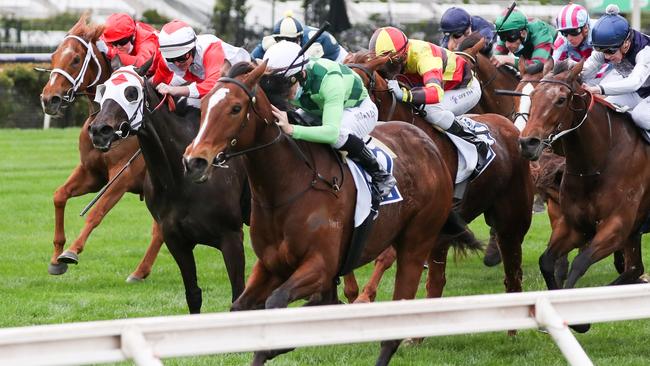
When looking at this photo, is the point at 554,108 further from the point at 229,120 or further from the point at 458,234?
the point at 229,120

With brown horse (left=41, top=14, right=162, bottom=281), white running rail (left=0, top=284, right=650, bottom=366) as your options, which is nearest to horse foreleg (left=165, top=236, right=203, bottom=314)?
brown horse (left=41, top=14, right=162, bottom=281)

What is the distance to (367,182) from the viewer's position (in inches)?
241

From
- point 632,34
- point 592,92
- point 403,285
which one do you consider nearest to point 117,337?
point 403,285

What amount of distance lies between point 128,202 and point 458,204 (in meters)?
7.59

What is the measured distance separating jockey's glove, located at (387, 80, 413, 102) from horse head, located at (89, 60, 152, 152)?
1806mm

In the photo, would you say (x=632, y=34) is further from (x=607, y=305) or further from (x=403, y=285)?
(x=607, y=305)

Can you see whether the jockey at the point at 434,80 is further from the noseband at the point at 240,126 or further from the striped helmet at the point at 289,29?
the noseband at the point at 240,126

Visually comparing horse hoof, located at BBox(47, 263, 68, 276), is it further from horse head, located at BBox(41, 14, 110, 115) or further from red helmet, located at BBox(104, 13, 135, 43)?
red helmet, located at BBox(104, 13, 135, 43)

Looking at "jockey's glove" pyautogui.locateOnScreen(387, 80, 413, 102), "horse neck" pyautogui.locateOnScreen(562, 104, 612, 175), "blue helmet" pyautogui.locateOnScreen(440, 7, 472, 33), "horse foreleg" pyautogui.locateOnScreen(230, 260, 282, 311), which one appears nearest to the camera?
"horse foreleg" pyautogui.locateOnScreen(230, 260, 282, 311)

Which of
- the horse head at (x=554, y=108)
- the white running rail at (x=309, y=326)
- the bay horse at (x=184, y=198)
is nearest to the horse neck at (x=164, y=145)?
the bay horse at (x=184, y=198)

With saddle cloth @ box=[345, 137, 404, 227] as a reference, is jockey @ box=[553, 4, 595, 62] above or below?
below

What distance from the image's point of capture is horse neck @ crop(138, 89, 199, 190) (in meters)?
7.00

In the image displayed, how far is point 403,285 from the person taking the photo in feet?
21.7

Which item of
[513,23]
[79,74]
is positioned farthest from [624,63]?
[79,74]
